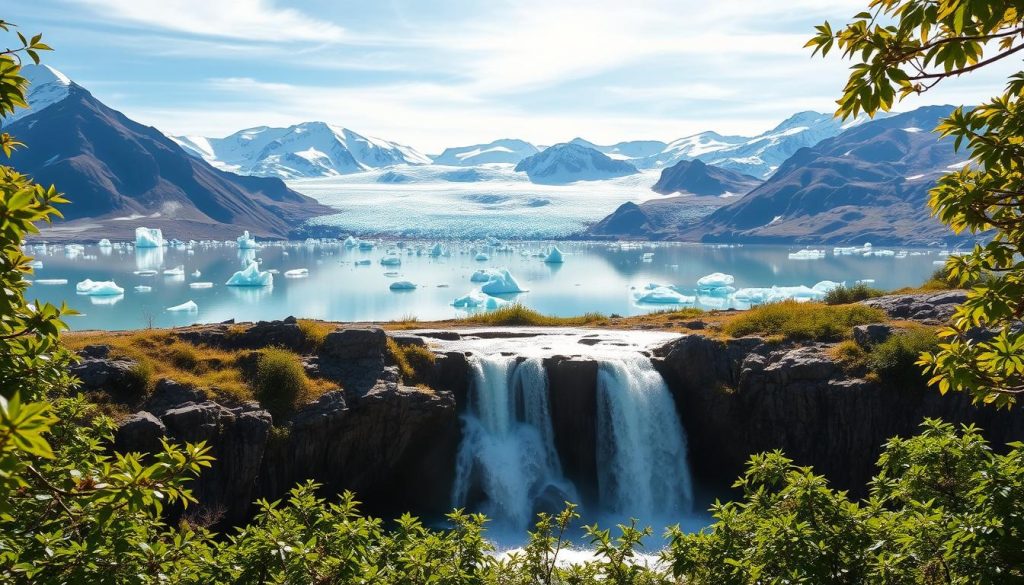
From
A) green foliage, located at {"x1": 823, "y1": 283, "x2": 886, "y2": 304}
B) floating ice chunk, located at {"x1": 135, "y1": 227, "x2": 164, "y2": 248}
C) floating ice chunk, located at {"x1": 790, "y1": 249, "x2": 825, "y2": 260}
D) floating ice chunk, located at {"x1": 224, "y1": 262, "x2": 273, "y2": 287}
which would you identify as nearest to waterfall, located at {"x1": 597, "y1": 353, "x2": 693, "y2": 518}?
green foliage, located at {"x1": 823, "y1": 283, "x2": 886, "y2": 304}

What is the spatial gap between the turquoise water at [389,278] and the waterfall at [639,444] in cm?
2069

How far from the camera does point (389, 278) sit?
3322 inches

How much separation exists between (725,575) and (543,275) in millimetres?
82538

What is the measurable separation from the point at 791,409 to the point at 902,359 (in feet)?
10.9

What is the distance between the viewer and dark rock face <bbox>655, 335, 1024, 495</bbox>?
20531 mm

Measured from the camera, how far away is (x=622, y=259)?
121m

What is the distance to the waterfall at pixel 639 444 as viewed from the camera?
72.9 feet

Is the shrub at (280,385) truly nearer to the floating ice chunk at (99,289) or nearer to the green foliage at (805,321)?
the green foliage at (805,321)

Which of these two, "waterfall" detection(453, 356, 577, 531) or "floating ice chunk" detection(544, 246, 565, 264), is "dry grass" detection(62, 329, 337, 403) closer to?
"waterfall" detection(453, 356, 577, 531)

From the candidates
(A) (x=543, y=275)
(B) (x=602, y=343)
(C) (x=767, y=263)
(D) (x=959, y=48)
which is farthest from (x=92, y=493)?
(C) (x=767, y=263)

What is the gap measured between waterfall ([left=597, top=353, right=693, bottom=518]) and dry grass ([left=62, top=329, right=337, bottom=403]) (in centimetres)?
838

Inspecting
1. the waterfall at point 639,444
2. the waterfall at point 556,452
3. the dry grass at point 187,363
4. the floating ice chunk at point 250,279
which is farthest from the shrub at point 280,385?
the floating ice chunk at point 250,279

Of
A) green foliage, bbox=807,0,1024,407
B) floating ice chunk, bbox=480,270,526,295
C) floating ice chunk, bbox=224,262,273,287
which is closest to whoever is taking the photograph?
green foliage, bbox=807,0,1024,407

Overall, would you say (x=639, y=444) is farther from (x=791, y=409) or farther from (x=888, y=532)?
(x=888, y=532)
